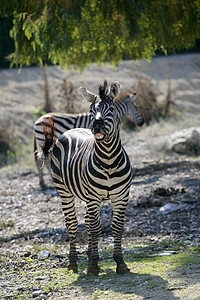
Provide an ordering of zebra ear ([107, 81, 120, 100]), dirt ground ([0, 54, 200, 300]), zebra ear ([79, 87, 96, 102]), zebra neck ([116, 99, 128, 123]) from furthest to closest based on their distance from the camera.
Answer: zebra neck ([116, 99, 128, 123]) → dirt ground ([0, 54, 200, 300]) → zebra ear ([79, 87, 96, 102]) → zebra ear ([107, 81, 120, 100])

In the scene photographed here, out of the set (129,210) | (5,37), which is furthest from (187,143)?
(5,37)

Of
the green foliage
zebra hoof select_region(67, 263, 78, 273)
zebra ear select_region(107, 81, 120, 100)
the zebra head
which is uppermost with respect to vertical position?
the green foliage

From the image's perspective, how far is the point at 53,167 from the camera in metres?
6.11

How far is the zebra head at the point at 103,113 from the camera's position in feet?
15.0

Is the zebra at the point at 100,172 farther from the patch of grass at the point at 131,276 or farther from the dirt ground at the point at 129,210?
the dirt ground at the point at 129,210

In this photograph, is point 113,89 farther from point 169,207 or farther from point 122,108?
point 122,108

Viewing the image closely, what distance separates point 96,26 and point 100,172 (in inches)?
245

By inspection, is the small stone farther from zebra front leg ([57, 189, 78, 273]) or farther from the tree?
the tree

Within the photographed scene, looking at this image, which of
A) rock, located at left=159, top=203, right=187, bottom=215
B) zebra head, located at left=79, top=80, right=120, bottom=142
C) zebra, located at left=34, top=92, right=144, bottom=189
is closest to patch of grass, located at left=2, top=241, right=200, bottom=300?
rock, located at left=159, top=203, right=187, bottom=215

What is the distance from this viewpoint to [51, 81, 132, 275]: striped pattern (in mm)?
4770

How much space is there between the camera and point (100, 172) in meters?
5.00

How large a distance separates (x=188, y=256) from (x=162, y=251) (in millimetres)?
576

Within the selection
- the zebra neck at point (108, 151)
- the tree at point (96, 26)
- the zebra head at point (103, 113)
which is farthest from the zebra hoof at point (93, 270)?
the tree at point (96, 26)

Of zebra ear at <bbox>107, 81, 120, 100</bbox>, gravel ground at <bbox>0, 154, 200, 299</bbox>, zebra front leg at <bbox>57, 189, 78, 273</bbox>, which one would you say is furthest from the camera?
gravel ground at <bbox>0, 154, 200, 299</bbox>
